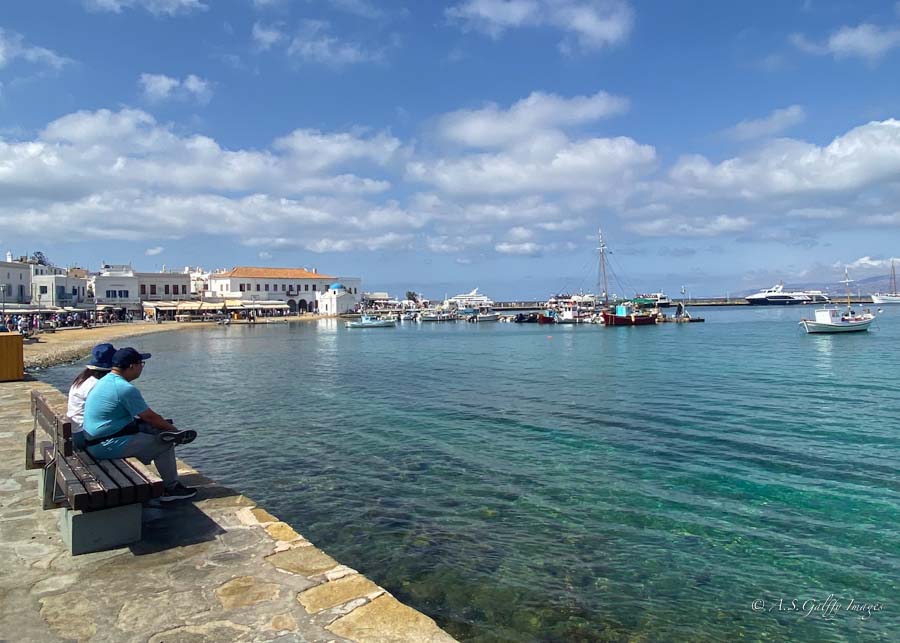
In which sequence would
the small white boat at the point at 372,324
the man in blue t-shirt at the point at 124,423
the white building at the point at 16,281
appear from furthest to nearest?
the small white boat at the point at 372,324, the white building at the point at 16,281, the man in blue t-shirt at the point at 124,423

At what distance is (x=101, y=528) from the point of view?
523 cm

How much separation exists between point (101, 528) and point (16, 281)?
79.7m

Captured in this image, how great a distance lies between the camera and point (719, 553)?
7.39 metres

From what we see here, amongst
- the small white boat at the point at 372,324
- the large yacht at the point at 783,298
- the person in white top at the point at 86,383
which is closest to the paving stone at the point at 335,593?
the person in white top at the point at 86,383

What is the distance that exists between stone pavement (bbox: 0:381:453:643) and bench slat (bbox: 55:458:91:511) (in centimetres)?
57

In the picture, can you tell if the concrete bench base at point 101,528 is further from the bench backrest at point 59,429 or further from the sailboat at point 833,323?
the sailboat at point 833,323

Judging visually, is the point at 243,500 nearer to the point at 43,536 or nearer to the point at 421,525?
the point at 43,536

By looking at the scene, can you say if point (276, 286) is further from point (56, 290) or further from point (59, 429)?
point (59, 429)

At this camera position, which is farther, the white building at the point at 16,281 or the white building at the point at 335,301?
the white building at the point at 335,301

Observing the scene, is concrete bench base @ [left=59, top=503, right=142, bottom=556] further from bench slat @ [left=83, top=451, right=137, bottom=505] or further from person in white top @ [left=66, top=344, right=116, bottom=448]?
person in white top @ [left=66, top=344, right=116, bottom=448]

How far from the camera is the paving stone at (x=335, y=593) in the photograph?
4.36 m

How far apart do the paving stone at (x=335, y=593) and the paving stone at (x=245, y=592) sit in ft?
0.86

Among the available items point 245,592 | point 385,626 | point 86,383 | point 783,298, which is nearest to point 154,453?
point 86,383

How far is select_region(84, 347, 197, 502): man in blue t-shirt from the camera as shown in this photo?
19.2ft
